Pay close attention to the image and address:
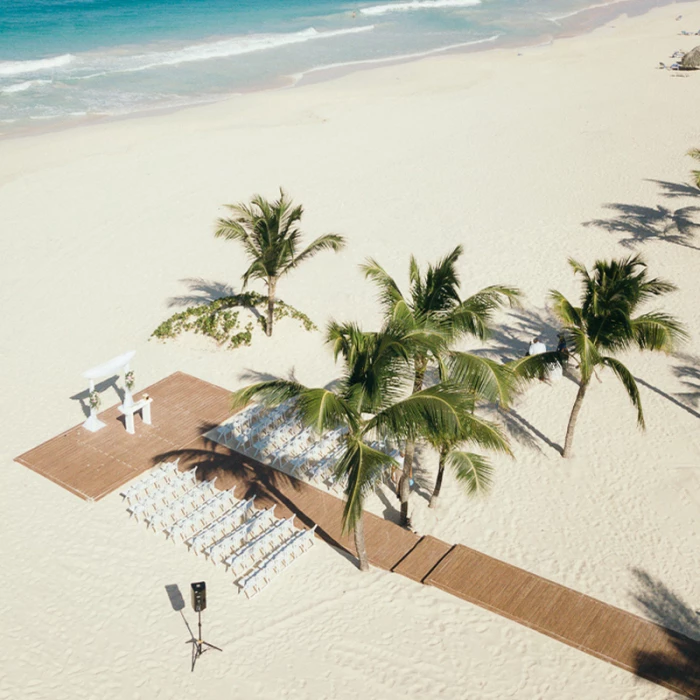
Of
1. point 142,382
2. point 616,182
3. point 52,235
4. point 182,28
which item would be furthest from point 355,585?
point 182,28

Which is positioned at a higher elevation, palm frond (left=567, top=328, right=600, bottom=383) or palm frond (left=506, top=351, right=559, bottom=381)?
palm frond (left=567, top=328, right=600, bottom=383)

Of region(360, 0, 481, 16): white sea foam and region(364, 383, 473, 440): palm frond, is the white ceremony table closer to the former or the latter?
region(364, 383, 473, 440): palm frond

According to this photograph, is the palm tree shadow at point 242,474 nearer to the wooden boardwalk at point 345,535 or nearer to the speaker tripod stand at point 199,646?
the wooden boardwalk at point 345,535

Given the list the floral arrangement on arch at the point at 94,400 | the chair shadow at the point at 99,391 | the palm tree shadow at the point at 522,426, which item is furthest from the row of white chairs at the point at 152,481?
the palm tree shadow at the point at 522,426

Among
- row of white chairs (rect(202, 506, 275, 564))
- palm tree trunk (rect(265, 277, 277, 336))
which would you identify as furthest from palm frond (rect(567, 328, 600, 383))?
palm tree trunk (rect(265, 277, 277, 336))

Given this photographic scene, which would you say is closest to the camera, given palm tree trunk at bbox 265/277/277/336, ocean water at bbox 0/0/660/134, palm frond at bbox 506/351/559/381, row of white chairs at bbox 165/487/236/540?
row of white chairs at bbox 165/487/236/540

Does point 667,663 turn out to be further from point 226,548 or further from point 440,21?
point 440,21

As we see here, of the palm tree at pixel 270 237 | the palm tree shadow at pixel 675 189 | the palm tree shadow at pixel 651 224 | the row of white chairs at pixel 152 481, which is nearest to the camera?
the row of white chairs at pixel 152 481
